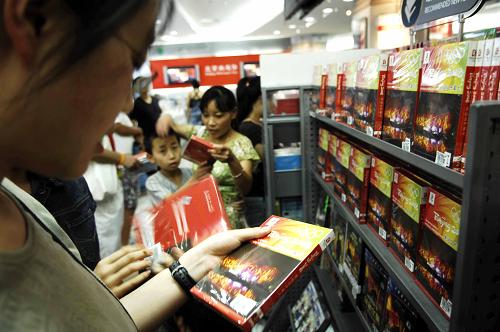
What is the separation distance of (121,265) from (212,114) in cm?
167

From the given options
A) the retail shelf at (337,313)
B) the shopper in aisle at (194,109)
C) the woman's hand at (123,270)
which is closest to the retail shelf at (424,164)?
the woman's hand at (123,270)

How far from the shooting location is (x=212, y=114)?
2541 mm

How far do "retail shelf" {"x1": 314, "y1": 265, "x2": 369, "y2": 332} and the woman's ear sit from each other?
1898 mm

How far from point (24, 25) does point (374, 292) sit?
56.6 inches

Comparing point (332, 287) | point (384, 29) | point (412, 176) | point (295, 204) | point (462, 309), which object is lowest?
point (332, 287)

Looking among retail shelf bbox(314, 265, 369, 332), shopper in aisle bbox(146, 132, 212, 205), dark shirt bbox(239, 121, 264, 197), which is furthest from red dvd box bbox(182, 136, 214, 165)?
retail shelf bbox(314, 265, 369, 332)

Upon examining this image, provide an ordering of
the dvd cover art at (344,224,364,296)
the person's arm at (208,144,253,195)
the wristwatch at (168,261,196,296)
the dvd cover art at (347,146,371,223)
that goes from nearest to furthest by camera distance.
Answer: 1. the wristwatch at (168,261,196,296)
2. the dvd cover art at (347,146,371,223)
3. the dvd cover art at (344,224,364,296)
4. the person's arm at (208,144,253,195)

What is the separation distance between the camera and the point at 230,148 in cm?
243

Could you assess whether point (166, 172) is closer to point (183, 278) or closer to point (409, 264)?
point (183, 278)

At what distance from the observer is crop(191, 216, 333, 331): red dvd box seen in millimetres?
814

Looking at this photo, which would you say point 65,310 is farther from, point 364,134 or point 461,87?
point 364,134

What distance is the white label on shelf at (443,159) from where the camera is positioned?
2.75ft

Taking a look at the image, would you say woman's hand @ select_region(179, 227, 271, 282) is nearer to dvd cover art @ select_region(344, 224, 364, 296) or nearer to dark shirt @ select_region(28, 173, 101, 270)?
dark shirt @ select_region(28, 173, 101, 270)

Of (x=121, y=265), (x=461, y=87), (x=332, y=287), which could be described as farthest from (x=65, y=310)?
(x=332, y=287)
